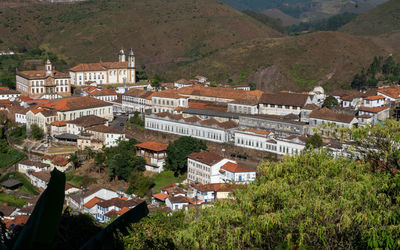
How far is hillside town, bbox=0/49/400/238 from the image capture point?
32.8 meters

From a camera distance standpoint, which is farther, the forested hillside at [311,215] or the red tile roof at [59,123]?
the red tile roof at [59,123]

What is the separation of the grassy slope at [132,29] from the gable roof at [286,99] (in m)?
43.9

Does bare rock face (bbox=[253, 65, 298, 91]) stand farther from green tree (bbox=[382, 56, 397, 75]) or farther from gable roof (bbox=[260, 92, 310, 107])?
gable roof (bbox=[260, 92, 310, 107])

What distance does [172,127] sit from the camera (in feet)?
149

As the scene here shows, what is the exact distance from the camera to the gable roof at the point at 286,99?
45912mm

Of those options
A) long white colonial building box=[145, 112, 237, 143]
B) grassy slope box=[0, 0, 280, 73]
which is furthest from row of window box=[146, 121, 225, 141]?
grassy slope box=[0, 0, 280, 73]

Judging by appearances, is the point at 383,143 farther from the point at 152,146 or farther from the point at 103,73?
the point at 103,73

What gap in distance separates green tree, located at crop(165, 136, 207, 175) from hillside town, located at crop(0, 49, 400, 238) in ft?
1.98

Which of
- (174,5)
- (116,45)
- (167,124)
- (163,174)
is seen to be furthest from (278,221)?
(174,5)

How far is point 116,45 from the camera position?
9400 cm

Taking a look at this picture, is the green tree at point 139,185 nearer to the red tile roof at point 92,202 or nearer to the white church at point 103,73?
the red tile roof at point 92,202

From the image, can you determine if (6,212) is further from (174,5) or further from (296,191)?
(174,5)

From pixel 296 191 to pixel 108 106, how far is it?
1580 inches

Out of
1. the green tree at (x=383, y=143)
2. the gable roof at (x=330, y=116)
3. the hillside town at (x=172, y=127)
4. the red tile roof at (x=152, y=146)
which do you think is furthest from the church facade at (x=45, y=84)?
the green tree at (x=383, y=143)
